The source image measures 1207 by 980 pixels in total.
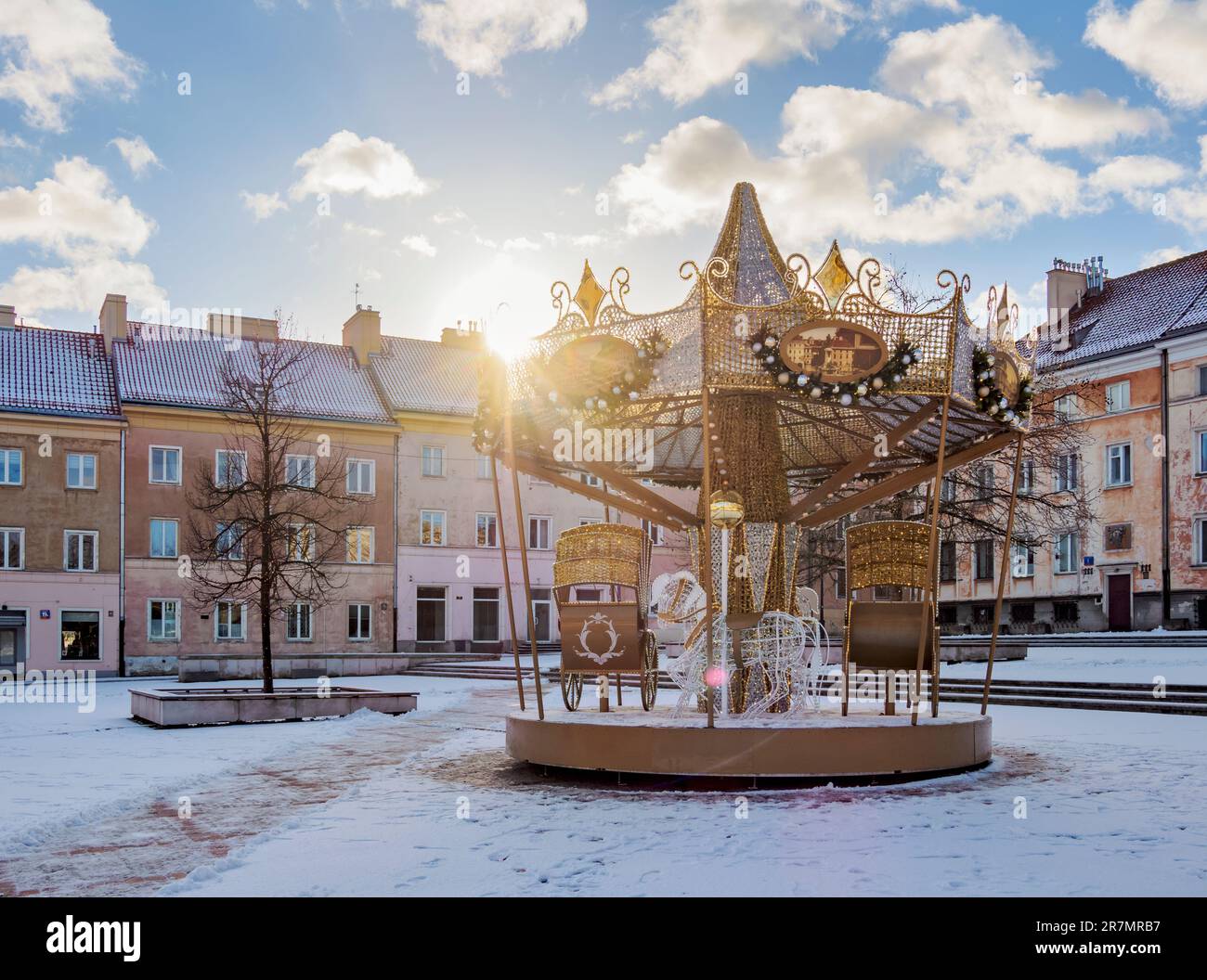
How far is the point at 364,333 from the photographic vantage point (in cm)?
5012

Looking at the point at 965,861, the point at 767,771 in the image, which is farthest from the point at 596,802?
the point at 965,861

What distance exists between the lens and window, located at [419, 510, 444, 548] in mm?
48094

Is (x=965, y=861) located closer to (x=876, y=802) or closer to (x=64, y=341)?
(x=876, y=802)

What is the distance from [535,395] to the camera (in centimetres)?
1255

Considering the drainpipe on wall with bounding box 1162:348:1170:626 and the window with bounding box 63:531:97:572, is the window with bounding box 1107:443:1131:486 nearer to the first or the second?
the drainpipe on wall with bounding box 1162:348:1170:626

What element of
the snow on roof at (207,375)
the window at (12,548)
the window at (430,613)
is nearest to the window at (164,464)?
the snow on roof at (207,375)

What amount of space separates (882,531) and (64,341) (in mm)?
38991

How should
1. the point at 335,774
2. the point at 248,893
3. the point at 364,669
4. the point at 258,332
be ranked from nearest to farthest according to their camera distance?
1. the point at 248,893
2. the point at 335,774
3. the point at 364,669
4. the point at 258,332

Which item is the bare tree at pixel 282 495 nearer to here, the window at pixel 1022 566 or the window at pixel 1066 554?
the window at pixel 1022 566

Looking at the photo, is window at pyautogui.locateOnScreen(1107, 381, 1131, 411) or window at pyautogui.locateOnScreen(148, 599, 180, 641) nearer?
window at pyautogui.locateOnScreen(148, 599, 180, 641)

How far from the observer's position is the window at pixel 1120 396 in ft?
147

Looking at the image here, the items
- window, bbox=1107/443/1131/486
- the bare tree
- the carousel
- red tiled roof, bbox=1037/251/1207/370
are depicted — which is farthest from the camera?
window, bbox=1107/443/1131/486

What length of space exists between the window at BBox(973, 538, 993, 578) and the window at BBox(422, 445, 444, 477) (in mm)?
22631

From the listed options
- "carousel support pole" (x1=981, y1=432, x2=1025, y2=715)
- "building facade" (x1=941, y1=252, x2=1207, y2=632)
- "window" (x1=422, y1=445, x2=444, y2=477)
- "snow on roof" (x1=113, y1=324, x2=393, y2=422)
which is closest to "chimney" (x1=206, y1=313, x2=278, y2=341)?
"snow on roof" (x1=113, y1=324, x2=393, y2=422)
